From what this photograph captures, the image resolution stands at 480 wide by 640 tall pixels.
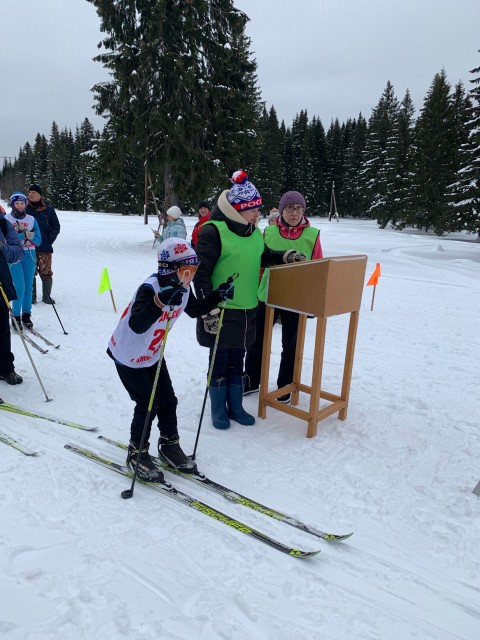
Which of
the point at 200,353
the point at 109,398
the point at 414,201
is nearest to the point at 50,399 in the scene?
the point at 109,398

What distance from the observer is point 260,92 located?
42.0 metres

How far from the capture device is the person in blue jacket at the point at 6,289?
4902mm

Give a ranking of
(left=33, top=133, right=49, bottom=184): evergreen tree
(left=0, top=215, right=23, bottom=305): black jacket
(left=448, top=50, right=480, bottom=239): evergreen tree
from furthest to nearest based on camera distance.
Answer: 1. (left=33, top=133, right=49, bottom=184): evergreen tree
2. (left=448, top=50, right=480, bottom=239): evergreen tree
3. (left=0, top=215, right=23, bottom=305): black jacket

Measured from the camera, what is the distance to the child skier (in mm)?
2975

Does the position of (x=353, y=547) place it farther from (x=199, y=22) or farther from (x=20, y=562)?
(x=199, y=22)

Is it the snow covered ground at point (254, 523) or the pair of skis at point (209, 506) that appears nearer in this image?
the snow covered ground at point (254, 523)

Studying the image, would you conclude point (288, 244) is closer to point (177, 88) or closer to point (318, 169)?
point (177, 88)

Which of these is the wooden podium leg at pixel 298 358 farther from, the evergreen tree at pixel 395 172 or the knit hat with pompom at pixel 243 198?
the evergreen tree at pixel 395 172

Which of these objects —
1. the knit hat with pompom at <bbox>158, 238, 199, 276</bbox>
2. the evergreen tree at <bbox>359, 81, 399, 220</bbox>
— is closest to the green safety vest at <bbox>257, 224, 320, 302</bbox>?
the knit hat with pompom at <bbox>158, 238, 199, 276</bbox>

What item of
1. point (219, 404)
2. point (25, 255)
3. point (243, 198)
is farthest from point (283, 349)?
point (25, 255)

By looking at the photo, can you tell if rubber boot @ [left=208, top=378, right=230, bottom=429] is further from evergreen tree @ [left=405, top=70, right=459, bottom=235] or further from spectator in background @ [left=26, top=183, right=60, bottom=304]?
evergreen tree @ [left=405, top=70, right=459, bottom=235]

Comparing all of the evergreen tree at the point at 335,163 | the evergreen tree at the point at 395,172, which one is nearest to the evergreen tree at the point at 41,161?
the evergreen tree at the point at 335,163

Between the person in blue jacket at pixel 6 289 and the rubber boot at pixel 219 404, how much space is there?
246cm

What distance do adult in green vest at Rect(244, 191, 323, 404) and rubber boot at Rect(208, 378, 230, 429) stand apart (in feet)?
2.05
